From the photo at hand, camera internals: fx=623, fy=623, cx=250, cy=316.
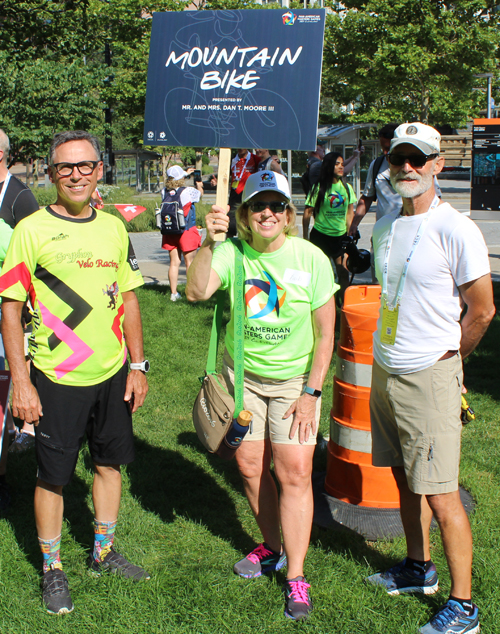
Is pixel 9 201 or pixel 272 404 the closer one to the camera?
pixel 272 404

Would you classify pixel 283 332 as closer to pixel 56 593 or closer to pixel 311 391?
pixel 311 391

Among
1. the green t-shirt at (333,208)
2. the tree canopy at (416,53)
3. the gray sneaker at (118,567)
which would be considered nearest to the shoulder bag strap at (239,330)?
the gray sneaker at (118,567)

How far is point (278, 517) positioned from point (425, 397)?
3.65 feet

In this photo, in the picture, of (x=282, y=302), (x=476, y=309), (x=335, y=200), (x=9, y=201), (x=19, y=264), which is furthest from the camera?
(x=335, y=200)

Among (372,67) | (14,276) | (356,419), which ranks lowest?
(356,419)

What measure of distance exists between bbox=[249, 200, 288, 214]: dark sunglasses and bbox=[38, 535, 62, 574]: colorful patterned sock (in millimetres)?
1887

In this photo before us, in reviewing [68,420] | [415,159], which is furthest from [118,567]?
[415,159]

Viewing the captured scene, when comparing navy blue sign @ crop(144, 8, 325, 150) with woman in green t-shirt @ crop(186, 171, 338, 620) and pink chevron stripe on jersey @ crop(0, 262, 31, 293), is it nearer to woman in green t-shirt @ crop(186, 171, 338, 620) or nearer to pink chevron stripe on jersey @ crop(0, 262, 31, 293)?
woman in green t-shirt @ crop(186, 171, 338, 620)

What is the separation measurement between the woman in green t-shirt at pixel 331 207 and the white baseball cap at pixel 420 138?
5.23 metres

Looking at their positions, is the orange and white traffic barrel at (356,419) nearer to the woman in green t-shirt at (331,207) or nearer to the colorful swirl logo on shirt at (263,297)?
the colorful swirl logo on shirt at (263,297)

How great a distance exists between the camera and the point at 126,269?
3.15m

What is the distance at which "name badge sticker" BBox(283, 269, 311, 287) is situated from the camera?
2980mm

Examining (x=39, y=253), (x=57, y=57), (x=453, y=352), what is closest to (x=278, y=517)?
(x=453, y=352)

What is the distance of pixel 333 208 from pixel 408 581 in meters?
5.65
